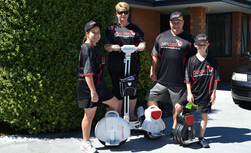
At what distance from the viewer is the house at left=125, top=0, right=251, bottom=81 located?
10.2 meters

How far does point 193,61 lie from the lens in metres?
4.55

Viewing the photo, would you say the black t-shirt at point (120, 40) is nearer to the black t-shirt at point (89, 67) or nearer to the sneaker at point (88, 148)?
the black t-shirt at point (89, 67)

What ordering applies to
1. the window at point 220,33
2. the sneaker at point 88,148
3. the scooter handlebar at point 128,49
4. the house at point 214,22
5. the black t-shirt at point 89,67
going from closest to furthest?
the black t-shirt at point 89,67 → the sneaker at point 88,148 → the scooter handlebar at point 128,49 → the house at point 214,22 → the window at point 220,33

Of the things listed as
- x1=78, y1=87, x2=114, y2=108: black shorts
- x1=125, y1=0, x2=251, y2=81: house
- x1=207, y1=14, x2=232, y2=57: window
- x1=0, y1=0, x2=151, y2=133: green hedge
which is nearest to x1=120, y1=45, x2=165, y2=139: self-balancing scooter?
x1=78, y1=87, x2=114, y2=108: black shorts

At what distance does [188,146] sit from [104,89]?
1.53 meters

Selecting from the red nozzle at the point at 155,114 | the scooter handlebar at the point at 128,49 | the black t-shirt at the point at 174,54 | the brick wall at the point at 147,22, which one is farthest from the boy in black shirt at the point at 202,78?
the brick wall at the point at 147,22

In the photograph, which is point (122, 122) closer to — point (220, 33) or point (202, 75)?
point (202, 75)

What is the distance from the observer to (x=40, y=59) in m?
4.76

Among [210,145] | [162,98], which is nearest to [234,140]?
[210,145]

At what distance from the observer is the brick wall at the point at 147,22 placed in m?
10.2

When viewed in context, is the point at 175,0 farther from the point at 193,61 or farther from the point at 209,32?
the point at 193,61

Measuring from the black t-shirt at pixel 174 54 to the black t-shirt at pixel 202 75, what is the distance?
0.14 metres

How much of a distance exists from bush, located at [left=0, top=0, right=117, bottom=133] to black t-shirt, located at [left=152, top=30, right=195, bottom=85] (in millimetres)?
1237

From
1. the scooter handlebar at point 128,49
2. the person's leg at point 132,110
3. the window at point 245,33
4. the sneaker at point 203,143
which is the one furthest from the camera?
the window at point 245,33
